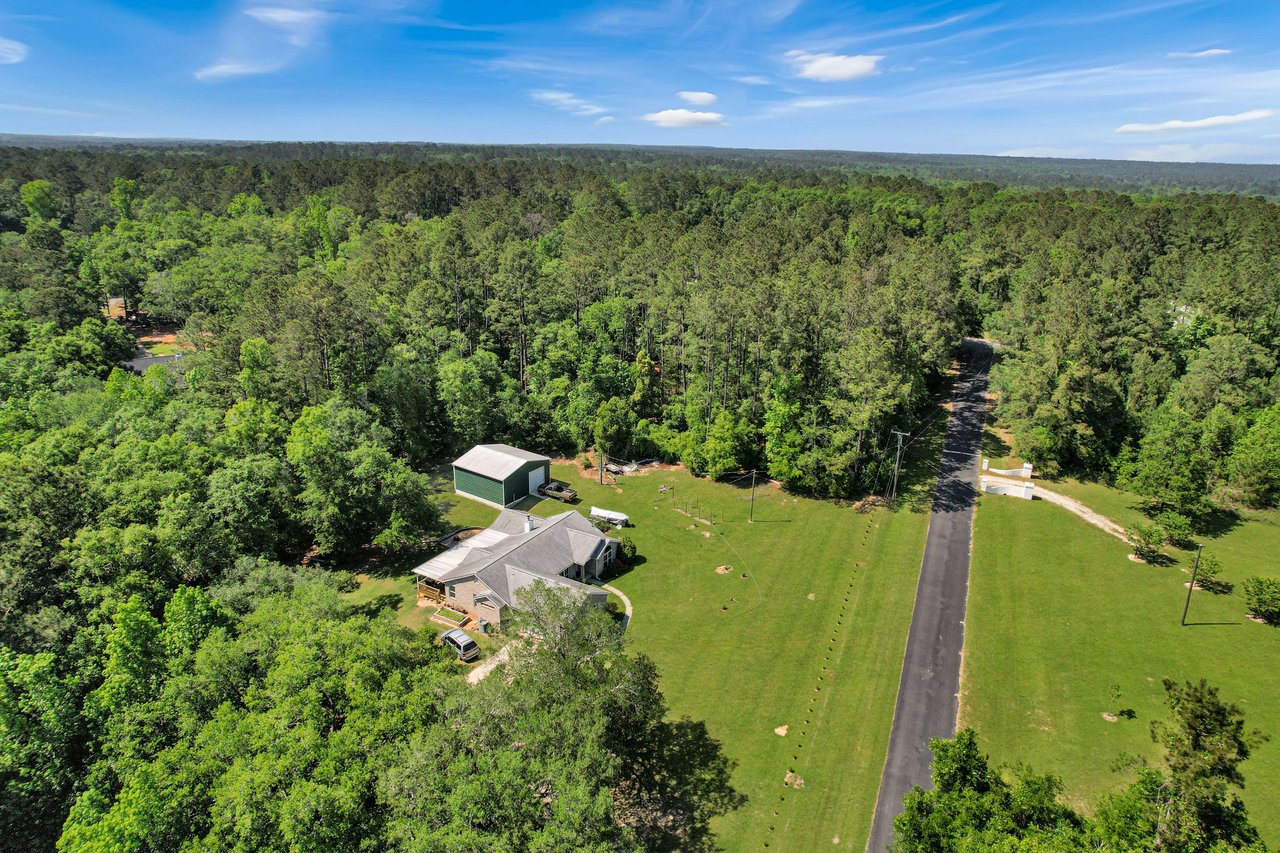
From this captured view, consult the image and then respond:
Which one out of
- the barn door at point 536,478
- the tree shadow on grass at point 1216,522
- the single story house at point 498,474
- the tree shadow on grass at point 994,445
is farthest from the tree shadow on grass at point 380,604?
the tree shadow on grass at point 1216,522

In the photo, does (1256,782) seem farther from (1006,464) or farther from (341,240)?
(341,240)

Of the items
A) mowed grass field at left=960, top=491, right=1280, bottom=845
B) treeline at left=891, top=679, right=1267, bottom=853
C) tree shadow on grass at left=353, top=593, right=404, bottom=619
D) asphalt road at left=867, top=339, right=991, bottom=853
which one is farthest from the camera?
tree shadow on grass at left=353, top=593, right=404, bottom=619

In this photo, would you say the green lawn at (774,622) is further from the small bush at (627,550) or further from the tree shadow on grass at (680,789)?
the small bush at (627,550)

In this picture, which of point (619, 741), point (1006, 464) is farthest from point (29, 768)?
point (1006, 464)

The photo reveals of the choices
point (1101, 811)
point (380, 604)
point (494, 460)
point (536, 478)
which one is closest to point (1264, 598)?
point (1101, 811)

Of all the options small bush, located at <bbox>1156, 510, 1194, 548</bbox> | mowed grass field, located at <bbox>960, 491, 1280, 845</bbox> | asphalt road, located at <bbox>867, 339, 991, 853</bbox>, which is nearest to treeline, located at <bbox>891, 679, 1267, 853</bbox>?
asphalt road, located at <bbox>867, 339, 991, 853</bbox>

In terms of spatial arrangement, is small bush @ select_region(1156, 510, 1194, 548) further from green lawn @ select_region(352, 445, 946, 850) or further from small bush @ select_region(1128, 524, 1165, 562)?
green lawn @ select_region(352, 445, 946, 850)
